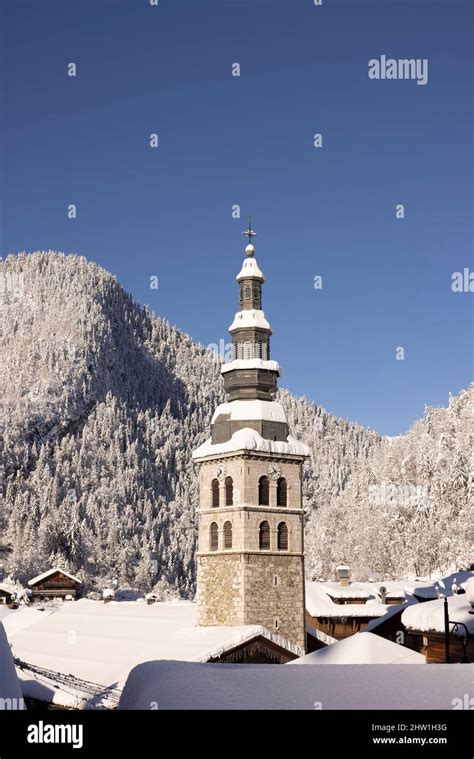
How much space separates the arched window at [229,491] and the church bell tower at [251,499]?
50mm

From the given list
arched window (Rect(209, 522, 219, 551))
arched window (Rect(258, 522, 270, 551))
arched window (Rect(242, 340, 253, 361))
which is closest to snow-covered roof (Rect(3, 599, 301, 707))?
arched window (Rect(209, 522, 219, 551))

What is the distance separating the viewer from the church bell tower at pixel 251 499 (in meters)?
41.8

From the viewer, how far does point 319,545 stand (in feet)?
325

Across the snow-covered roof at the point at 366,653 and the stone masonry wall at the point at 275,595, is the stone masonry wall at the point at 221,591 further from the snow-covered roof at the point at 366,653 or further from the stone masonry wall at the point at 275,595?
the snow-covered roof at the point at 366,653

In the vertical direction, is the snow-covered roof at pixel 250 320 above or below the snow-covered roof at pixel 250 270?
below

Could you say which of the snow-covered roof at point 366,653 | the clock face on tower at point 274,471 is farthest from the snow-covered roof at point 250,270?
the snow-covered roof at point 366,653

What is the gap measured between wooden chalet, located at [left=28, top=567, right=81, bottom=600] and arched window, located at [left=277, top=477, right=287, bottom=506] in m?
53.2

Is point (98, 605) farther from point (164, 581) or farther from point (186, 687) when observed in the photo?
point (164, 581)

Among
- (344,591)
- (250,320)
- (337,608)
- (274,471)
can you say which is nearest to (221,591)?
(274,471)

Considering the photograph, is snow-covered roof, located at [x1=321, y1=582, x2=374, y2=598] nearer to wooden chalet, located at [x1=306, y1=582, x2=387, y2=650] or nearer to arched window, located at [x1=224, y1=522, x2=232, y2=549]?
wooden chalet, located at [x1=306, y1=582, x2=387, y2=650]

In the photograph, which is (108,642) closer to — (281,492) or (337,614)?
(281,492)

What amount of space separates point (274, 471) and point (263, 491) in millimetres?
1137

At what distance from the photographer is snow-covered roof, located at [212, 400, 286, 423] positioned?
4459cm

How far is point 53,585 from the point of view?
92.6 meters
